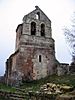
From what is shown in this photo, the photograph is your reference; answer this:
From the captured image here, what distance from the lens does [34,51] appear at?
25.9m

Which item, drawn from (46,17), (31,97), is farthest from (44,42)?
(31,97)

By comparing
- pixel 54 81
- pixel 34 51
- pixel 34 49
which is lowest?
pixel 54 81

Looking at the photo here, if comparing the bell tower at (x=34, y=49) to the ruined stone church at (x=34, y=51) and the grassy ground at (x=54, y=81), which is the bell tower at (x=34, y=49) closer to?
the ruined stone church at (x=34, y=51)

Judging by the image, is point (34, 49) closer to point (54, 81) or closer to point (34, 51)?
point (34, 51)

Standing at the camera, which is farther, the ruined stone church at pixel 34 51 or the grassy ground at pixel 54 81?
the ruined stone church at pixel 34 51

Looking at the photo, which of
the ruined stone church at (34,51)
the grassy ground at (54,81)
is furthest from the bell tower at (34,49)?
the grassy ground at (54,81)

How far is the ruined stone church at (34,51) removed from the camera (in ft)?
82.0

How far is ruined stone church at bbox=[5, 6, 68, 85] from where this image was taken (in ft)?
82.0

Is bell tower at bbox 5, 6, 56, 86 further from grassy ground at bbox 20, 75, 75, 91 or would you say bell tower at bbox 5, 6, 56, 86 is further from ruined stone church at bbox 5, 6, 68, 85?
grassy ground at bbox 20, 75, 75, 91

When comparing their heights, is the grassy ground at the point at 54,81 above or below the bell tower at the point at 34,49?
below

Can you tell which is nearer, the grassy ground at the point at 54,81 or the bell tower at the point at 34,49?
the grassy ground at the point at 54,81

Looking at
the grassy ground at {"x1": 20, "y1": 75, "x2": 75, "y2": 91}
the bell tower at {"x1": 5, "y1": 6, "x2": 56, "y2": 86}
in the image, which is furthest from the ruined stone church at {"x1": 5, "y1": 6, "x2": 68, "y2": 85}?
the grassy ground at {"x1": 20, "y1": 75, "x2": 75, "y2": 91}

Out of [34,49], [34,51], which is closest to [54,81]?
[34,51]

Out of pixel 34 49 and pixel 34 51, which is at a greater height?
pixel 34 49
